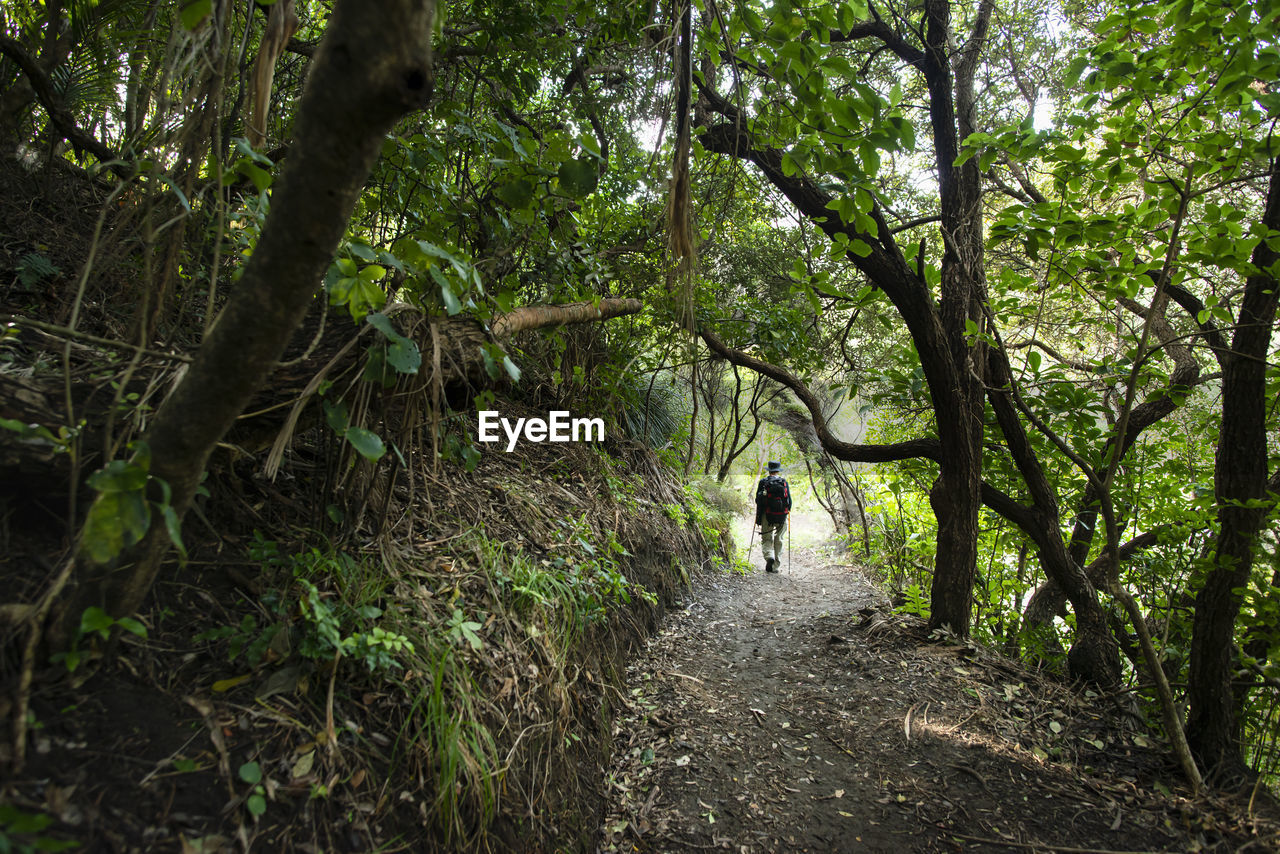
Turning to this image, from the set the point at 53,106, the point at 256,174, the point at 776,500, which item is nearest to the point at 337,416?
the point at 256,174

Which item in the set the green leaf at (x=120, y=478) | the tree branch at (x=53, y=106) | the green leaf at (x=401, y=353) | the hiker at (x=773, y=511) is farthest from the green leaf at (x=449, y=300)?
the hiker at (x=773, y=511)

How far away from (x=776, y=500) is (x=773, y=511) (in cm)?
16

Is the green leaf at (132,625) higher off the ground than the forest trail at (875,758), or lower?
higher

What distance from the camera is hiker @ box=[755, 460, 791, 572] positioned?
27.0ft

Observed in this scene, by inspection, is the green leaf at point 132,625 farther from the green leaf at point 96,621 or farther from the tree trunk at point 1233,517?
the tree trunk at point 1233,517

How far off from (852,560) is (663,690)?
611 cm

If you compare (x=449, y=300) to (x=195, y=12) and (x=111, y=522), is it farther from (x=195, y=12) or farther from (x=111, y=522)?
(x=111, y=522)

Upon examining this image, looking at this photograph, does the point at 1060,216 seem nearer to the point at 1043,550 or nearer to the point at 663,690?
the point at 1043,550

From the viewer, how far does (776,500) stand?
27.0 feet

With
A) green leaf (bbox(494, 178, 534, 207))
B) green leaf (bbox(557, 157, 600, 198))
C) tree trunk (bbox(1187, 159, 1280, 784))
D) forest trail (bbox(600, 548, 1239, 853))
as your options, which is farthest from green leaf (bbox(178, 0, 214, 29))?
tree trunk (bbox(1187, 159, 1280, 784))

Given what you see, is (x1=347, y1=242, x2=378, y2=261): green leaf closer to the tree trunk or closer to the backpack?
the tree trunk

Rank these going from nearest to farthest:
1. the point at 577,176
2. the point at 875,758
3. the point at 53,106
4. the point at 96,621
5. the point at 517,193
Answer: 1. the point at 96,621
2. the point at 577,176
3. the point at 517,193
4. the point at 53,106
5. the point at 875,758

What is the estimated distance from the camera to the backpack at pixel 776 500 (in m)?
8.21

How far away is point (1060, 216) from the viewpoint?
9.84 feet
